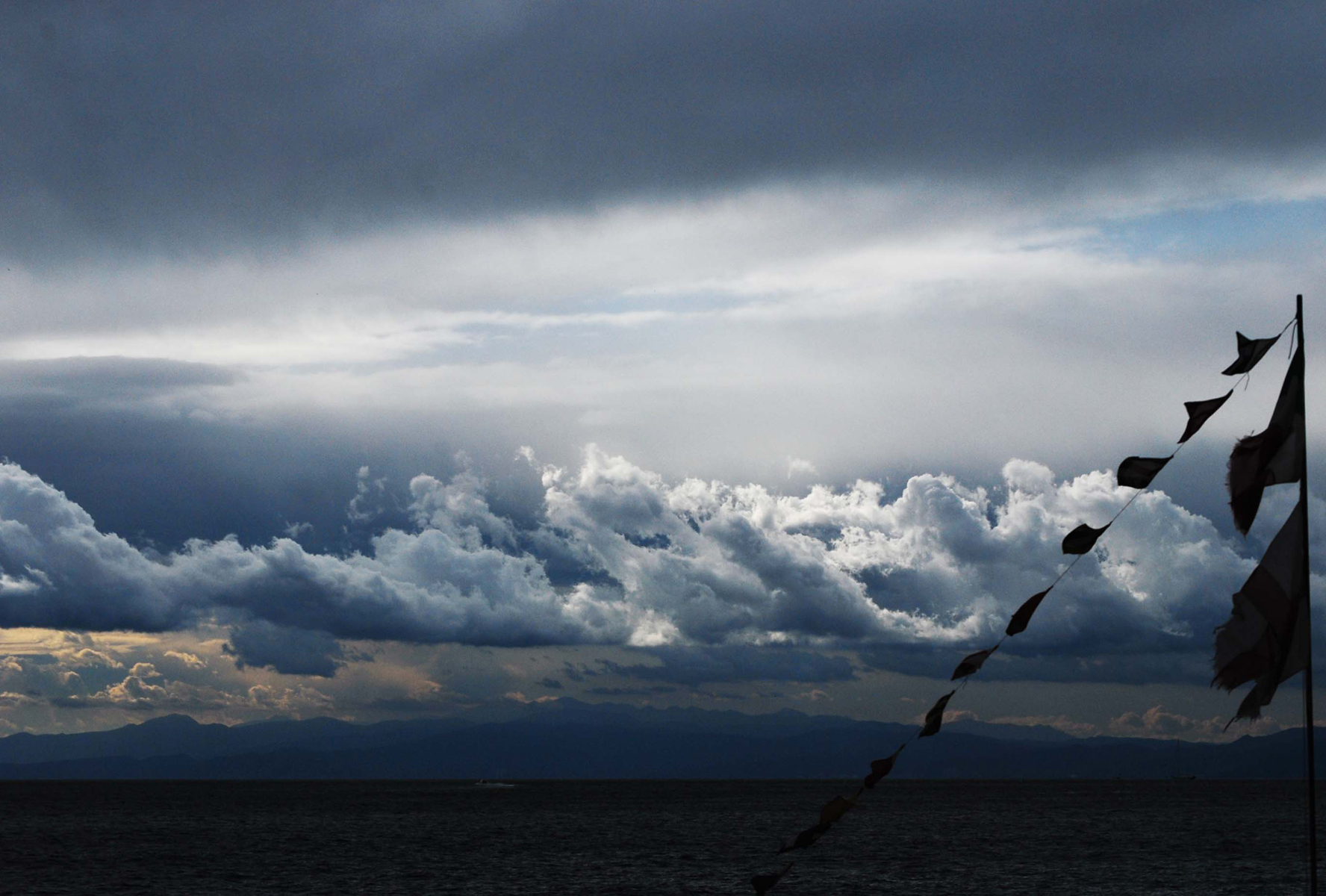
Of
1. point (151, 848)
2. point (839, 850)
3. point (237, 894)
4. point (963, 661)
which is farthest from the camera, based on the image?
point (151, 848)

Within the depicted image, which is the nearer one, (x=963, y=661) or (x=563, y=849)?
(x=963, y=661)

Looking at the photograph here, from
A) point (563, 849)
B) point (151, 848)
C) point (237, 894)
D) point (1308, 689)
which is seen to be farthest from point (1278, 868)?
point (151, 848)

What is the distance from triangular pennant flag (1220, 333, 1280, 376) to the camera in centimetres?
1702

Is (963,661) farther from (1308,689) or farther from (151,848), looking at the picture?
(151,848)

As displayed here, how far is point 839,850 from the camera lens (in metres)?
146

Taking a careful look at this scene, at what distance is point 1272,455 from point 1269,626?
238 cm

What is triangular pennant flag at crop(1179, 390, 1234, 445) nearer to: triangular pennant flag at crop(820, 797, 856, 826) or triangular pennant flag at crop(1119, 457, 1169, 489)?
triangular pennant flag at crop(1119, 457, 1169, 489)

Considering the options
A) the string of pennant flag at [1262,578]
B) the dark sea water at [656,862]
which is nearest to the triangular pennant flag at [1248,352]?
the string of pennant flag at [1262,578]

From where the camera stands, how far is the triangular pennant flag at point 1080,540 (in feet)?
55.8

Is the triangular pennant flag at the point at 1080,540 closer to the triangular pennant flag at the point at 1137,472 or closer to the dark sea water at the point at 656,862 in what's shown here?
the triangular pennant flag at the point at 1137,472

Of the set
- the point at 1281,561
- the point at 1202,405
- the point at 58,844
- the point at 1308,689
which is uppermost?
the point at 1202,405

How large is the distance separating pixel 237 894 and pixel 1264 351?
4236 inches

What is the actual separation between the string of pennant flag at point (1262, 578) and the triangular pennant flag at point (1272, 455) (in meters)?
0.01

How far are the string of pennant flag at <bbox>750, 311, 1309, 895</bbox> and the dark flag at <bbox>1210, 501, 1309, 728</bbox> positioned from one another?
0.01 m
